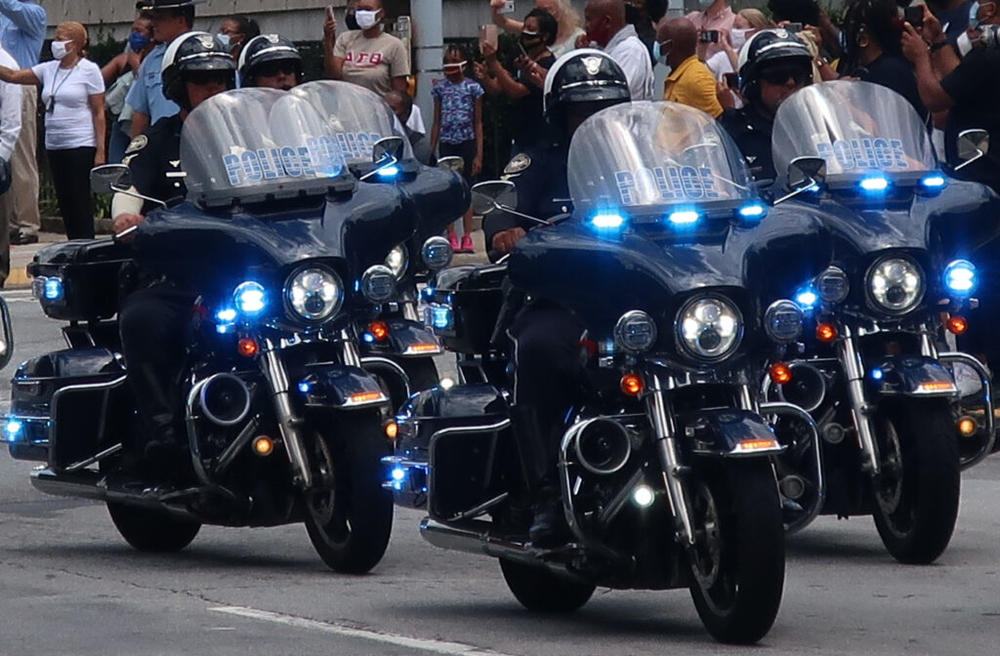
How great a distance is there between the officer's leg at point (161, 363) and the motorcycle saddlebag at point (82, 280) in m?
0.69

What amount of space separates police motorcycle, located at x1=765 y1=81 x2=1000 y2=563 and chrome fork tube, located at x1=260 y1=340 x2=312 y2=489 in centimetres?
155

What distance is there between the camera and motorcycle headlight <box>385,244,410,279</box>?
1014cm

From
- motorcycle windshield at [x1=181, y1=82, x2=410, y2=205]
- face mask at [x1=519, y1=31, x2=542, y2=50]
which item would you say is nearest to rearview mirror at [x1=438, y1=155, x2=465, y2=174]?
motorcycle windshield at [x1=181, y1=82, x2=410, y2=205]

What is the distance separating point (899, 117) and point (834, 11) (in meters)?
12.1

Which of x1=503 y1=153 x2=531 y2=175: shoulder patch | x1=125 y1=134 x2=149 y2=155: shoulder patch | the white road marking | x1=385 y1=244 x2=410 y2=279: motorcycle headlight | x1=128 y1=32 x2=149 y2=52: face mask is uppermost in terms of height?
x1=128 y1=32 x2=149 y2=52: face mask

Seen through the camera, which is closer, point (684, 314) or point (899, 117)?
point (684, 314)

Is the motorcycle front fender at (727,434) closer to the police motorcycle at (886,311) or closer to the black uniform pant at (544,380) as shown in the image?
the black uniform pant at (544,380)

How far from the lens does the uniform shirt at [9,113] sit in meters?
15.6

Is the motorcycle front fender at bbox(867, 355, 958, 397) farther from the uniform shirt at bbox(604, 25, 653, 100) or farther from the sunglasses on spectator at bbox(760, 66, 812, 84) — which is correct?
the uniform shirt at bbox(604, 25, 653, 100)

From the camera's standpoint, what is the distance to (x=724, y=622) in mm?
6895

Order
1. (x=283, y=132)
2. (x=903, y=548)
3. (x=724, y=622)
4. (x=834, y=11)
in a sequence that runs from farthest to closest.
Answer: (x=834, y=11)
(x=283, y=132)
(x=903, y=548)
(x=724, y=622)

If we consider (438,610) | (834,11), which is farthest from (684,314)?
(834,11)

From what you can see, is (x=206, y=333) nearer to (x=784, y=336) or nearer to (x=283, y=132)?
(x=283, y=132)

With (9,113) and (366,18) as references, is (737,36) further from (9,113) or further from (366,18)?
(9,113)
